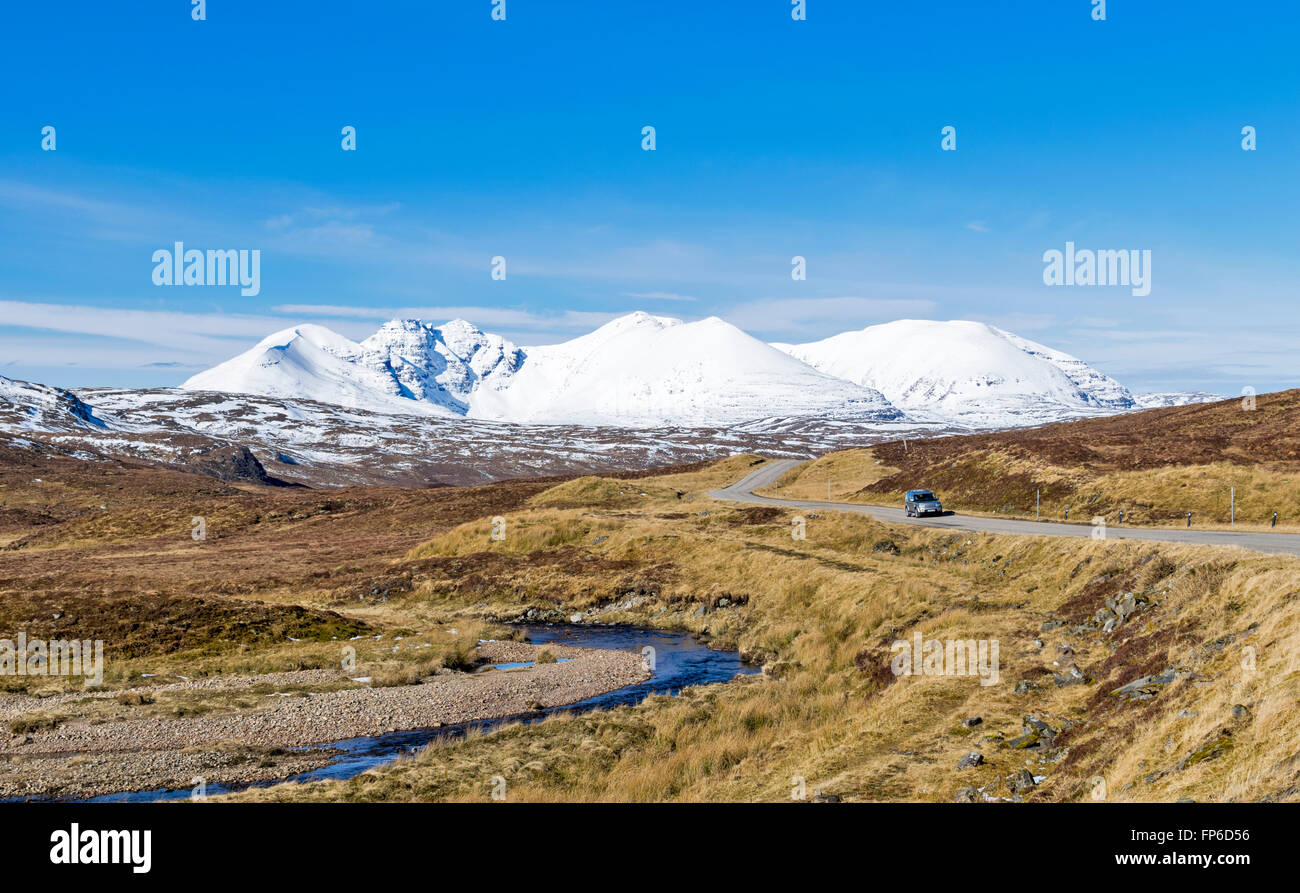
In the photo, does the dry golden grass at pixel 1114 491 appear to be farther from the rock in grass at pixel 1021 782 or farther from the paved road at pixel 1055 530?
the rock in grass at pixel 1021 782

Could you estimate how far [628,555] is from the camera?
55.2 metres

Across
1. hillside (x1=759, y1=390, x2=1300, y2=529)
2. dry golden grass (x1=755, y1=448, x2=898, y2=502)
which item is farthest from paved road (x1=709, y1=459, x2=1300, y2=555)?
dry golden grass (x1=755, y1=448, x2=898, y2=502)

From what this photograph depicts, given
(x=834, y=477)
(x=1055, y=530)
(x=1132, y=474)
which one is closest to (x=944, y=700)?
(x=1055, y=530)

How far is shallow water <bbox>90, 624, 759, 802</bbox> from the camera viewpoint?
21.1 meters

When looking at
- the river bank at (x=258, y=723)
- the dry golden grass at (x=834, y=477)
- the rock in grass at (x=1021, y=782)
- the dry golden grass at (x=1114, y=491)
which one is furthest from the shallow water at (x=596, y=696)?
the dry golden grass at (x=834, y=477)

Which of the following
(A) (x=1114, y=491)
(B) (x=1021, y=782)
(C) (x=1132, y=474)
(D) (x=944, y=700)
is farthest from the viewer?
(C) (x=1132, y=474)

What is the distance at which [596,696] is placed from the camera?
2972cm

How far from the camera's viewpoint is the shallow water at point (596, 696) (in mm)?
21109

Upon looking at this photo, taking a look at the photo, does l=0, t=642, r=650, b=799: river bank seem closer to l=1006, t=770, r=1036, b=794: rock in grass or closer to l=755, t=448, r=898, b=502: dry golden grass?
l=1006, t=770, r=1036, b=794: rock in grass

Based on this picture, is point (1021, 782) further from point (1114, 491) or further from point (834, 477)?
point (834, 477)

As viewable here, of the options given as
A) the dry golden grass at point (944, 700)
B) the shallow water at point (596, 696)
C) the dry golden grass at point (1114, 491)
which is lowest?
the shallow water at point (596, 696)

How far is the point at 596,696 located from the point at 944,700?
13.4 meters

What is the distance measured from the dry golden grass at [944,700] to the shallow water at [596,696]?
165cm
